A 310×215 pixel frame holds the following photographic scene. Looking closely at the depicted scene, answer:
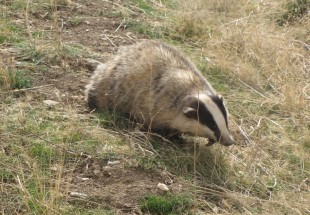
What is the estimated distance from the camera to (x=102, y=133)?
4746 mm

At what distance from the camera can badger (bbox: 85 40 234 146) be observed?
15.7 feet

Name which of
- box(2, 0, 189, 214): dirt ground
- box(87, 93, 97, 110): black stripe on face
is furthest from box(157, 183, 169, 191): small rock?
box(87, 93, 97, 110): black stripe on face

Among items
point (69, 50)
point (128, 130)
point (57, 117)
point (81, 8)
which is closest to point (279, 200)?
point (128, 130)

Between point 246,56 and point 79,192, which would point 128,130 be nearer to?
point 79,192

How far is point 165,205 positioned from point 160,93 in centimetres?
136

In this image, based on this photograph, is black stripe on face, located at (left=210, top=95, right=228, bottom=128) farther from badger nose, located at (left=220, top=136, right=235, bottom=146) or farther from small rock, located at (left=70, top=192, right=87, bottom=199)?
small rock, located at (left=70, top=192, right=87, bottom=199)

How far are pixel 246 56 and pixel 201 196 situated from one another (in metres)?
3.08

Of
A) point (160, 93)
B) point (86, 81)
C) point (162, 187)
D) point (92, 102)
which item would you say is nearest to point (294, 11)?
point (86, 81)

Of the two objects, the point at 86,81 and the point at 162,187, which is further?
the point at 86,81

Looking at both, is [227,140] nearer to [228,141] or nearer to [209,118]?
[228,141]

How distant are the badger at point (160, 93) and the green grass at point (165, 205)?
851mm

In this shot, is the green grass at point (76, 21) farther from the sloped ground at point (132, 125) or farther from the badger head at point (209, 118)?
the badger head at point (209, 118)

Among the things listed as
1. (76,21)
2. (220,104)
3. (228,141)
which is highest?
(220,104)

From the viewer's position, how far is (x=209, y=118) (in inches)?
187
